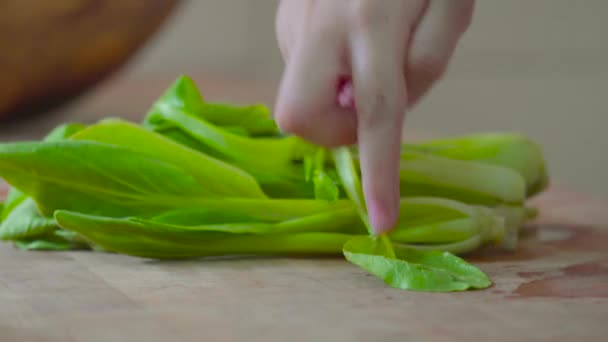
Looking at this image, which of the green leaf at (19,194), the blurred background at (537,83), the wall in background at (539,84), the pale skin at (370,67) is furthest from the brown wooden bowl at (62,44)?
the pale skin at (370,67)

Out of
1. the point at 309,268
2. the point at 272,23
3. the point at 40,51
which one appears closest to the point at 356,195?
the point at 309,268

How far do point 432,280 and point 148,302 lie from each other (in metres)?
0.27

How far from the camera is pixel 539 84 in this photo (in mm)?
3508

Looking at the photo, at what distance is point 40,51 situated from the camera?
2.25 metres

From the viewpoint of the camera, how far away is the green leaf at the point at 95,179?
1104mm

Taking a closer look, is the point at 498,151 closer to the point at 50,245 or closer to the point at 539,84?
the point at 50,245

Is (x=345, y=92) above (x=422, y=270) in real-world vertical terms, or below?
above

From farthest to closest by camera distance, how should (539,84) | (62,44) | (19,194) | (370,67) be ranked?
1. (539,84)
2. (62,44)
3. (19,194)
4. (370,67)

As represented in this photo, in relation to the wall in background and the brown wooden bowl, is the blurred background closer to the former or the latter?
the wall in background

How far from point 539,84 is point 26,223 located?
102 inches

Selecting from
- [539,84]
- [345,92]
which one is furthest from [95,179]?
[539,84]

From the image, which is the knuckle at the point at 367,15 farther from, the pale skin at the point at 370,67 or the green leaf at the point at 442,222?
the green leaf at the point at 442,222

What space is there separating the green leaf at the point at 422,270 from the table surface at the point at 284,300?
0.05ft

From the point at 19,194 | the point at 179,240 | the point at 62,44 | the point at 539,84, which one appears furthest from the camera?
the point at 539,84
